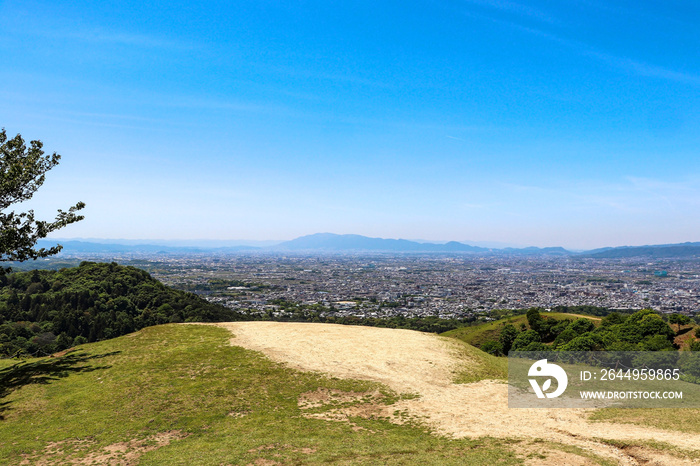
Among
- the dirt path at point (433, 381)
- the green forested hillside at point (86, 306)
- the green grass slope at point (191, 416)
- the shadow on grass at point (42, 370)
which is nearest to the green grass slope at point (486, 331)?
the dirt path at point (433, 381)

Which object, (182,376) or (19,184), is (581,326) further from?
(19,184)

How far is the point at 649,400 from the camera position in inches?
859

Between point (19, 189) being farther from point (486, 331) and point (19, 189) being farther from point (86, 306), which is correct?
point (486, 331)

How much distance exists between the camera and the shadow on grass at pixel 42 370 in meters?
22.3

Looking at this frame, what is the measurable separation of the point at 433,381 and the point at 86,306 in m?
82.1

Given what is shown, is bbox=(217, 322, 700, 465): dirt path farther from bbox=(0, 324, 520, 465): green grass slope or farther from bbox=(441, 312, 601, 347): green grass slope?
bbox=(441, 312, 601, 347): green grass slope

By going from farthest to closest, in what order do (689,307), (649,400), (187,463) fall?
(689,307)
(649,400)
(187,463)

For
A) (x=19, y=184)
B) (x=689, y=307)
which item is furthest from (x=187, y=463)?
(x=689, y=307)

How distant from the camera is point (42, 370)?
24438 millimetres

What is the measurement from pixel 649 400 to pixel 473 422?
1254 cm

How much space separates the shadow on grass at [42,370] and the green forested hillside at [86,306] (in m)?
31.5

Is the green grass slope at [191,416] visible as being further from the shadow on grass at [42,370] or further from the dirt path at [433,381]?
the dirt path at [433,381]

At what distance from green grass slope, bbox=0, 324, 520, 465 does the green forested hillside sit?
37.5 m

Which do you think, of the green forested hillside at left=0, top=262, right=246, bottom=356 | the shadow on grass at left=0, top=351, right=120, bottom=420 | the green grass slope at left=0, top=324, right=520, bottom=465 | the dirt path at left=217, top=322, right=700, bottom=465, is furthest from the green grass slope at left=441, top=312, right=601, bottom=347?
the shadow on grass at left=0, top=351, right=120, bottom=420
